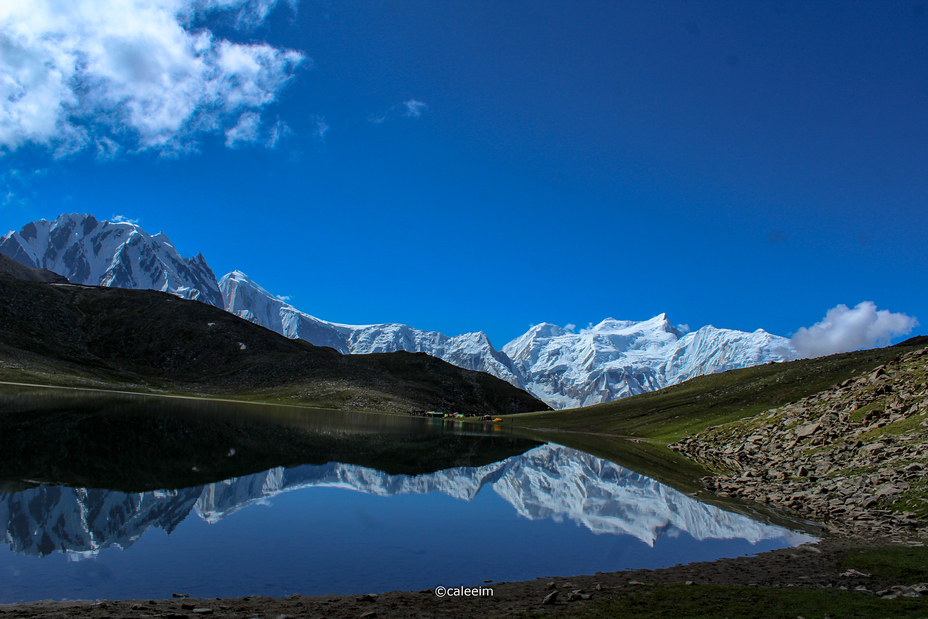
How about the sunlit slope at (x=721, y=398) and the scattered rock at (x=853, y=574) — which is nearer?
the scattered rock at (x=853, y=574)

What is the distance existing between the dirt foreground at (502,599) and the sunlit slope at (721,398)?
76533 mm

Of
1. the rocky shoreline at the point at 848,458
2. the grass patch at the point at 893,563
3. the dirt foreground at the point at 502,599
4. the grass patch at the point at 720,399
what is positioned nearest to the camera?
the dirt foreground at the point at 502,599

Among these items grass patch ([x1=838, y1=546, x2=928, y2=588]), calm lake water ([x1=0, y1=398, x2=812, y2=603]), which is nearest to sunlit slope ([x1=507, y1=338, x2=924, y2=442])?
calm lake water ([x1=0, y1=398, x2=812, y2=603])

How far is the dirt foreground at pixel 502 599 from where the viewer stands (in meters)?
13.1

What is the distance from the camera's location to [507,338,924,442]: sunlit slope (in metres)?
96.6

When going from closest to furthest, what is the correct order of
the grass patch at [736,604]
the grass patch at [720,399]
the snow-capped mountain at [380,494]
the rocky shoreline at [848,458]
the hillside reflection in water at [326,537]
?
the grass patch at [736,604]
the hillside reflection in water at [326,537]
the snow-capped mountain at [380,494]
the rocky shoreline at [848,458]
the grass patch at [720,399]

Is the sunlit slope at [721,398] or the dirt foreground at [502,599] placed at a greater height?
the sunlit slope at [721,398]

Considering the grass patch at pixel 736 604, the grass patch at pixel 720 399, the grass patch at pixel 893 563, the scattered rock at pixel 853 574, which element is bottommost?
the grass patch at pixel 893 563

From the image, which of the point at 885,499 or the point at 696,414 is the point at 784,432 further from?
the point at 696,414

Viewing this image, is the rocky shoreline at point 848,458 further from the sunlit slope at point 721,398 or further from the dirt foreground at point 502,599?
the sunlit slope at point 721,398

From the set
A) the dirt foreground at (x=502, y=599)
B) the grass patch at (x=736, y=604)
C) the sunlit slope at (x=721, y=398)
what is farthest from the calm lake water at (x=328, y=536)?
the sunlit slope at (x=721, y=398)

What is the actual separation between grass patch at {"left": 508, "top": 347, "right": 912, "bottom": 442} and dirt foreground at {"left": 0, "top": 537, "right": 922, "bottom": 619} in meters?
76.6

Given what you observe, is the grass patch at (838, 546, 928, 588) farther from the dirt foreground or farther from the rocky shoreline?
the rocky shoreline

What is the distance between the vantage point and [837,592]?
53.5 feet
